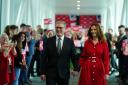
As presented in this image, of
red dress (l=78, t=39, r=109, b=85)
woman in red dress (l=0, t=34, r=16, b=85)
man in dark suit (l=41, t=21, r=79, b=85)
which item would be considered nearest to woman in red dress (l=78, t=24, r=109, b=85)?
red dress (l=78, t=39, r=109, b=85)

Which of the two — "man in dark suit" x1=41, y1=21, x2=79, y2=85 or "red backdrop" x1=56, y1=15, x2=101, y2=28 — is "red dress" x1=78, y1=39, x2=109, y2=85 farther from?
"red backdrop" x1=56, y1=15, x2=101, y2=28

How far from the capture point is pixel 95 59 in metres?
7.43

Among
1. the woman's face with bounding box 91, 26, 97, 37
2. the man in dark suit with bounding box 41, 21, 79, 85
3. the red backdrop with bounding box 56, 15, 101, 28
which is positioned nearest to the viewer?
the man in dark suit with bounding box 41, 21, 79, 85

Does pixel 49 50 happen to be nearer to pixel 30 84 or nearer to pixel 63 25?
pixel 63 25

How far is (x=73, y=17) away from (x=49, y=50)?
39.3 metres

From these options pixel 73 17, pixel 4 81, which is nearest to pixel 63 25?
pixel 4 81

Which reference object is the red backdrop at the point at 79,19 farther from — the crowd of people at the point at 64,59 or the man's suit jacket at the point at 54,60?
the man's suit jacket at the point at 54,60

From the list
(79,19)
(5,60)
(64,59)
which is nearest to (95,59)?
(64,59)

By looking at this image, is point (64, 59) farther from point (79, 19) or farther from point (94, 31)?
point (79, 19)

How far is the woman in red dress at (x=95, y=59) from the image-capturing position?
7.41 metres

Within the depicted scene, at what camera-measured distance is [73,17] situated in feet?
151

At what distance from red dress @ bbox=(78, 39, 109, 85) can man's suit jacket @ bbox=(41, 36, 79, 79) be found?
1.84 feet

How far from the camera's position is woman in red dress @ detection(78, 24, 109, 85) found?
7.41 meters

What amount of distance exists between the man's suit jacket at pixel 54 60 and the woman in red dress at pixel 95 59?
→ 1.86 feet
